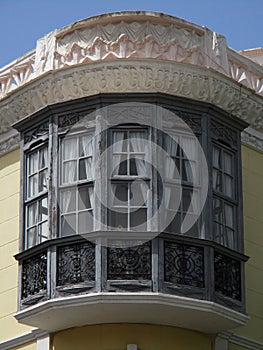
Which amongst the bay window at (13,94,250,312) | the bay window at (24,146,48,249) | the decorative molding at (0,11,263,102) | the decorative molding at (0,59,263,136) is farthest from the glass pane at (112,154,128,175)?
the decorative molding at (0,11,263,102)

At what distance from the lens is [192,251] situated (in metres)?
20.0

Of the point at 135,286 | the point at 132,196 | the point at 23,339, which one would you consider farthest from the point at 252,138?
the point at 23,339

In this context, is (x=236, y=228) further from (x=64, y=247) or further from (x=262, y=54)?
(x=262, y=54)

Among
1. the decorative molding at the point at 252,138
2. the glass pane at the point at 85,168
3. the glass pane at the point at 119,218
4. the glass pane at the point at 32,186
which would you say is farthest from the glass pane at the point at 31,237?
the decorative molding at the point at 252,138

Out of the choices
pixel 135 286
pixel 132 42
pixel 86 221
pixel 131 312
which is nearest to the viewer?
pixel 135 286

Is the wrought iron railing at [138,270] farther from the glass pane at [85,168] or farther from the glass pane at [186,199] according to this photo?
the glass pane at [85,168]

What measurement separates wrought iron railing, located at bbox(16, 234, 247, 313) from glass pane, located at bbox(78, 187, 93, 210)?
632 mm

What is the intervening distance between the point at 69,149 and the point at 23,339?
333 cm

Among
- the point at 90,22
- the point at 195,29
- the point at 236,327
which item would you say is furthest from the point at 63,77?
the point at 236,327

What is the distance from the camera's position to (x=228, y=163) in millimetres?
21453

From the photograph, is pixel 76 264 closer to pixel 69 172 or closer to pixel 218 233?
pixel 69 172

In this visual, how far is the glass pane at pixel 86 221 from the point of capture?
66.0ft

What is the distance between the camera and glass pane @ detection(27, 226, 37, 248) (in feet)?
68.4

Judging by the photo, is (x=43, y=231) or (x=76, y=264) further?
(x=43, y=231)
